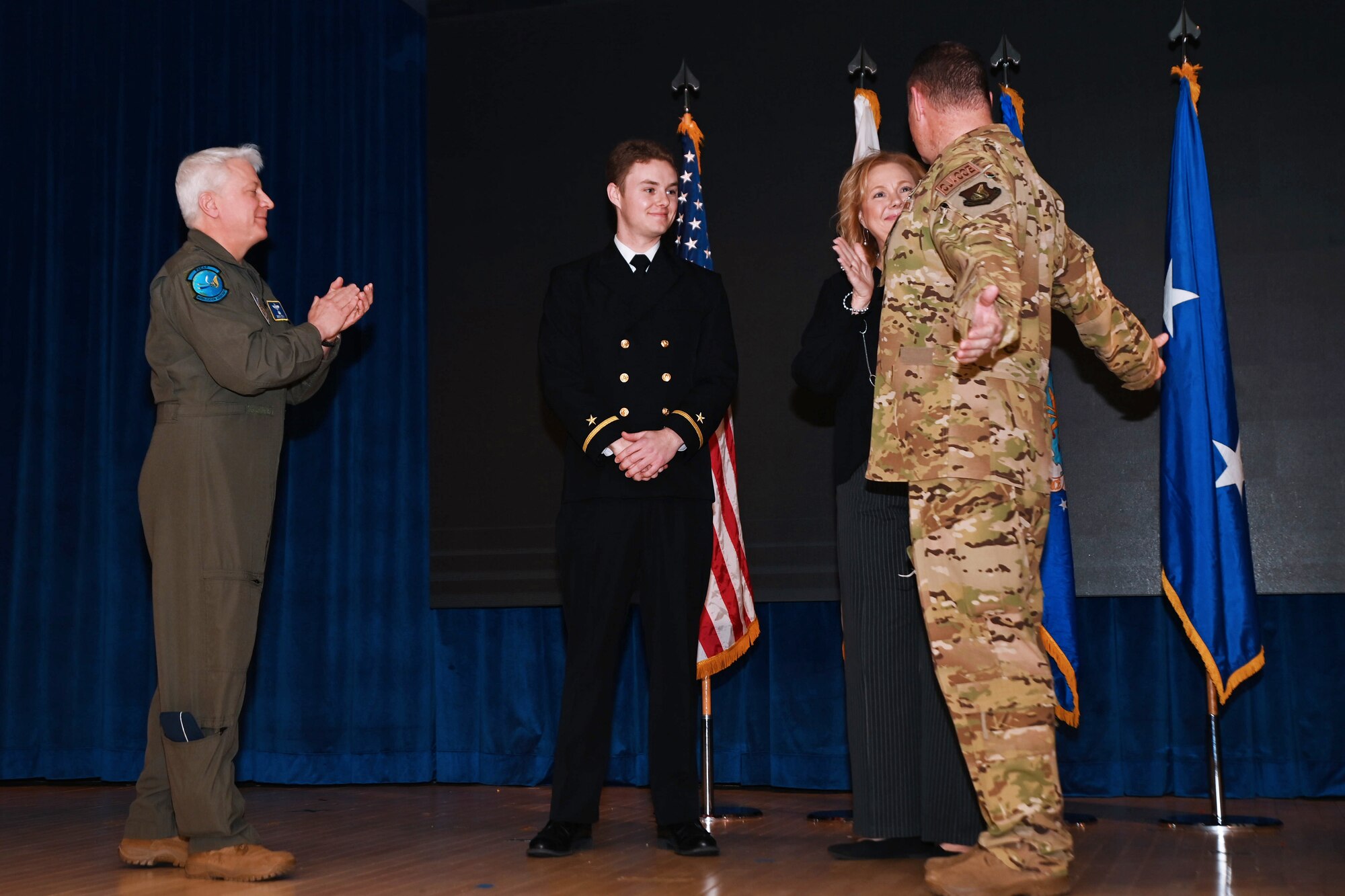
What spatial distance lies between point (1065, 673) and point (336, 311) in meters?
2.36

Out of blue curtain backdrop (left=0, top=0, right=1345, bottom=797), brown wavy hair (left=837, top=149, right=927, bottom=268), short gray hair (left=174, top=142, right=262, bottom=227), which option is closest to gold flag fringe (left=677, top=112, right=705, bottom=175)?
brown wavy hair (left=837, top=149, right=927, bottom=268)

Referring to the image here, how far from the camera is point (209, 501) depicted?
9.44 feet

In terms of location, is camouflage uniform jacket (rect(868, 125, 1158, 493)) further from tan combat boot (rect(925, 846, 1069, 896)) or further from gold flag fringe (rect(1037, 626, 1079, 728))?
gold flag fringe (rect(1037, 626, 1079, 728))

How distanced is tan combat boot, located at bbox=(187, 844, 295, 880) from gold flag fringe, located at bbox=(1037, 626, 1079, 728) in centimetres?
222

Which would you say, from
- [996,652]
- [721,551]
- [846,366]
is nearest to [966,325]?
[996,652]

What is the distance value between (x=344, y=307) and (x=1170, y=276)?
2.48 m

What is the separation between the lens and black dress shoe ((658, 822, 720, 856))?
2980mm

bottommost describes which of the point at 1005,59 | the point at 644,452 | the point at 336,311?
the point at 644,452

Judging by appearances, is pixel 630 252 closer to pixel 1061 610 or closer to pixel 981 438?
pixel 981 438

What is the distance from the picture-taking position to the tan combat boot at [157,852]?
2934 millimetres

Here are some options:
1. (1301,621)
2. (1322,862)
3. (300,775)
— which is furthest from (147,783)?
(1301,621)

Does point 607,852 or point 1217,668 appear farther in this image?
point 1217,668

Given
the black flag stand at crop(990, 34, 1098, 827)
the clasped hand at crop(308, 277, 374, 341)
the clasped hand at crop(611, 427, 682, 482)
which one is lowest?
the clasped hand at crop(611, 427, 682, 482)

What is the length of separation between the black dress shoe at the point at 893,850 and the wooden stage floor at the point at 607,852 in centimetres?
4
